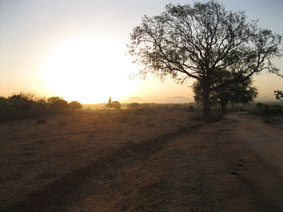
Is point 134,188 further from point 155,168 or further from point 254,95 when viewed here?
point 254,95

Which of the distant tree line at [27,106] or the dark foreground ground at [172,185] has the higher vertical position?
the distant tree line at [27,106]

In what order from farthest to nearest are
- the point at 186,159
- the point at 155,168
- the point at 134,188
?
the point at 186,159, the point at 155,168, the point at 134,188

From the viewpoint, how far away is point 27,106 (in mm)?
22125

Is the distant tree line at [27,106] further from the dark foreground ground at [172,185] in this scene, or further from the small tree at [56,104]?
the dark foreground ground at [172,185]

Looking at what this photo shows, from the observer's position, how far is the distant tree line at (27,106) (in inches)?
757

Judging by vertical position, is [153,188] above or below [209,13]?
below

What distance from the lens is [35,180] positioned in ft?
15.4

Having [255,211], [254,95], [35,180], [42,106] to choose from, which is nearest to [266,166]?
[255,211]

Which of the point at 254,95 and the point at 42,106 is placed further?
the point at 254,95

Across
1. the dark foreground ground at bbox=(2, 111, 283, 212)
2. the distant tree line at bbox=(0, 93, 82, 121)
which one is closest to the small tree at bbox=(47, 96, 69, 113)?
the distant tree line at bbox=(0, 93, 82, 121)

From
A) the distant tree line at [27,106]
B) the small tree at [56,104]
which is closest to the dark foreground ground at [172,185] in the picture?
the distant tree line at [27,106]

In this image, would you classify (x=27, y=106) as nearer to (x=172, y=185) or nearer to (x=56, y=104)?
(x=56, y=104)

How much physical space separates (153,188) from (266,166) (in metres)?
3.32

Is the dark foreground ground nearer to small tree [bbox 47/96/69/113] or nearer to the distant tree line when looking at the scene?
the distant tree line
